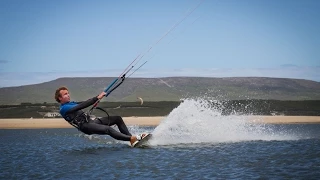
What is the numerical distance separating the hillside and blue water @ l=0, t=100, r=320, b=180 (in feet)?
406

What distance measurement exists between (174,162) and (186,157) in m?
1.09

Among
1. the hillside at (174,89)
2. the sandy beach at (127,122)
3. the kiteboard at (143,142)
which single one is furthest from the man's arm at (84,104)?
the hillside at (174,89)

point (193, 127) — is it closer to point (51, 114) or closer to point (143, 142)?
point (143, 142)

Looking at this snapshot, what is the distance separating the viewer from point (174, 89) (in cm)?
17312

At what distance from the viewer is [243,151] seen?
1678 centimetres

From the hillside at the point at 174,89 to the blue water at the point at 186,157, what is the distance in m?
124

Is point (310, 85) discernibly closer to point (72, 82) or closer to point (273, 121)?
point (72, 82)

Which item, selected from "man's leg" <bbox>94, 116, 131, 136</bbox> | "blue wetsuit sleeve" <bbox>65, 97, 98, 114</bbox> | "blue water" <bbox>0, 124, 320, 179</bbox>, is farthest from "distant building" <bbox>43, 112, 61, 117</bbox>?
"blue wetsuit sleeve" <bbox>65, 97, 98, 114</bbox>

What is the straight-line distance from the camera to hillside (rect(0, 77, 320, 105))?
153m

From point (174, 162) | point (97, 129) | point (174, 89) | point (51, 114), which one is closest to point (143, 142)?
point (97, 129)

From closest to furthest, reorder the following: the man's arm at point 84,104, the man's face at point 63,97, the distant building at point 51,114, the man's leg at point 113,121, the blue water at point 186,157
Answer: the blue water at point 186,157, the man's arm at point 84,104, the man's face at point 63,97, the man's leg at point 113,121, the distant building at point 51,114

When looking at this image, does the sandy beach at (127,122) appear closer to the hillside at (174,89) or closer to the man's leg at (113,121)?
the man's leg at (113,121)

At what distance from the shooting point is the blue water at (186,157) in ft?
41.7

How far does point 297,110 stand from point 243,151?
1881 inches
